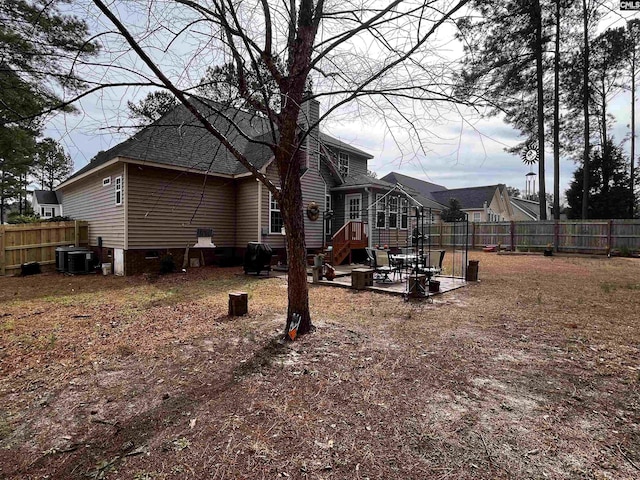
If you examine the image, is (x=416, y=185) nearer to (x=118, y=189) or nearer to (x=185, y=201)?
(x=185, y=201)

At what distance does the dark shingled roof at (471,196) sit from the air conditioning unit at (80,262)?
3036cm

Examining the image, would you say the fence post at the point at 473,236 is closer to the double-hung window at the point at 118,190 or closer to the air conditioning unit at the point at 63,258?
the double-hung window at the point at 118,190

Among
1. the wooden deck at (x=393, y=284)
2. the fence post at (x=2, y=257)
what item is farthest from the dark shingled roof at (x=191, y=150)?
the wooden deck at (x=393, y=284)

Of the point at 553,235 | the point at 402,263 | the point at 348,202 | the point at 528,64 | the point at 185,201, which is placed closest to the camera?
the point at 402,263

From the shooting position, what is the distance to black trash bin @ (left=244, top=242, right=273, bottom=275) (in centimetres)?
1084

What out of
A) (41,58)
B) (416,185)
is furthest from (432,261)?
(416,185)

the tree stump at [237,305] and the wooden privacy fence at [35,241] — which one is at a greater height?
the wooden privacy fence at [35,241]

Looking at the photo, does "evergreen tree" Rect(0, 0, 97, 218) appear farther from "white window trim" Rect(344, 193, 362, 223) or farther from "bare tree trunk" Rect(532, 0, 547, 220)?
"bare tree trunk" Rect(532, 0, 547, 220)

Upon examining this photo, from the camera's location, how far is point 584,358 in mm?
4008

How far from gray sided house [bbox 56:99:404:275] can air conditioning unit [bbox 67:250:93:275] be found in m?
0.61

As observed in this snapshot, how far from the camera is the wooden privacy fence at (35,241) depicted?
35.7 ft

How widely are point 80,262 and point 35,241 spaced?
81.9 inches

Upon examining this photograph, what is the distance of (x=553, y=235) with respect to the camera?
19.5m

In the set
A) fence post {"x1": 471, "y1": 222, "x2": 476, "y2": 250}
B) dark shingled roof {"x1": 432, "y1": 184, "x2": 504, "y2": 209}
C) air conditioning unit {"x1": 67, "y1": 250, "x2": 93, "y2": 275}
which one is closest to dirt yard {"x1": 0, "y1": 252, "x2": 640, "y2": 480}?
air conditioning unit {"x1": 67, "y1": 250, "x2": 93, "y2": 275}
